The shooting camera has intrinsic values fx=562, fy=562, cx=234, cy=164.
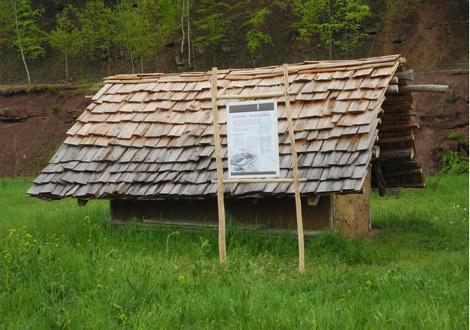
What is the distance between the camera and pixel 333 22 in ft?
93.1

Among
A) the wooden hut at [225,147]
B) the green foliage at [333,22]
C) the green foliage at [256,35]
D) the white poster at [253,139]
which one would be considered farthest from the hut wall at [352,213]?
the green foliage at [256,35]

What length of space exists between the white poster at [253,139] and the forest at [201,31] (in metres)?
21.5

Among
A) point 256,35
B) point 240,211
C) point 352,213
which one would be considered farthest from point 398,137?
point 256,35

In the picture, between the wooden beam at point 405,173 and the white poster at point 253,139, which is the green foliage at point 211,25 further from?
the white poster at point 253,139

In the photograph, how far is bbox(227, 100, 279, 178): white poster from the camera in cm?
646

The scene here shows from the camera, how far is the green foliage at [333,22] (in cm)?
2728

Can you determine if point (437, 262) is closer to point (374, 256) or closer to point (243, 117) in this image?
point (374, 256)

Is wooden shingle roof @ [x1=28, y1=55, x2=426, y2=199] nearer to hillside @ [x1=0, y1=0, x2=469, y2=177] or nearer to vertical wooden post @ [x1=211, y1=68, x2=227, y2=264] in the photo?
vertical wooden post @ [x1=211, y1=68, x2=227, y2=264]

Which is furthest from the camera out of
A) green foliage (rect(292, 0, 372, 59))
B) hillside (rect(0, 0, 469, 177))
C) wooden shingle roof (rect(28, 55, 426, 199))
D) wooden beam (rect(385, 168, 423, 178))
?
green foliage (rect(292, 0, 372, 59))

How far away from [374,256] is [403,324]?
281cm

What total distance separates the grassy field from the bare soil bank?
13947mm

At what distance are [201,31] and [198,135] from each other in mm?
27850

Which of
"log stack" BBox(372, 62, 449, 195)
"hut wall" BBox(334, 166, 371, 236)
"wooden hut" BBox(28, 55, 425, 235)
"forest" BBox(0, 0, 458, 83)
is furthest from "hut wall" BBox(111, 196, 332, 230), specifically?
"forest" BBox(0, 0, 458, 83)

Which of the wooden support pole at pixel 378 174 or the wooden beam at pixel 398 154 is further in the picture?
the wooden support pole at pixel 378 174
